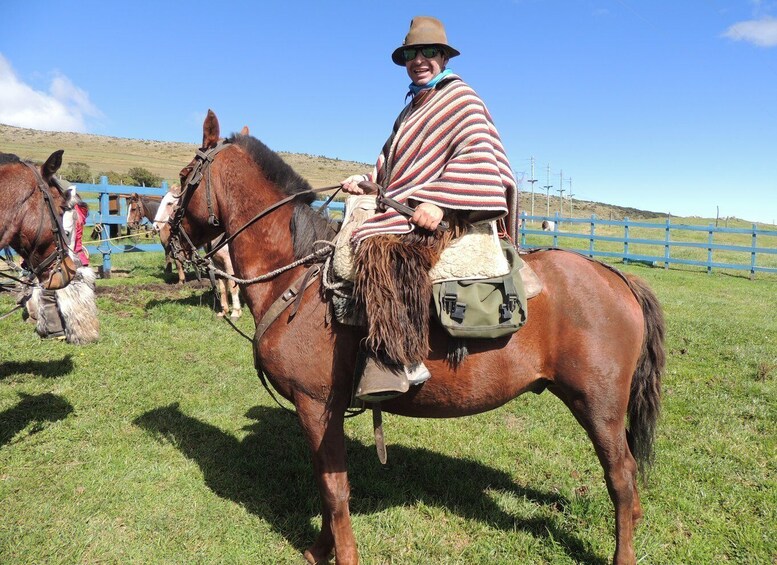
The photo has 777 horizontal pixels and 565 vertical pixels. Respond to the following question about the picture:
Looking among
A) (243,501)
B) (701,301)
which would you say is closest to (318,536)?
(243,501)

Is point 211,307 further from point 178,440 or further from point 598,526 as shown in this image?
point 598,526

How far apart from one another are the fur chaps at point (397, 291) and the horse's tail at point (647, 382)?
5.07 feet

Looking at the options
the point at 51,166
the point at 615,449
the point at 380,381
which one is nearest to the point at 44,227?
the point at 51,166

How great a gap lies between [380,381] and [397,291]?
0.50 meters

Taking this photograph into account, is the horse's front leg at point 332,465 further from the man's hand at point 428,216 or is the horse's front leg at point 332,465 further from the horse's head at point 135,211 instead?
the horse's head at point 135,211

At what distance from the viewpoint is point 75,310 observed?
13.4 feet

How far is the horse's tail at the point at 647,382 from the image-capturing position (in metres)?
3.20

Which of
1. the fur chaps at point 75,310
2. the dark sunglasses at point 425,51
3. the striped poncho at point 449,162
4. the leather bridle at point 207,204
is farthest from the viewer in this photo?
the fur chaps at point 75,310

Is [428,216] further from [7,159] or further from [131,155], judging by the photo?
[131,155]

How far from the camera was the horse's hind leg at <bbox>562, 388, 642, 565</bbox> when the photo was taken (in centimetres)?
288

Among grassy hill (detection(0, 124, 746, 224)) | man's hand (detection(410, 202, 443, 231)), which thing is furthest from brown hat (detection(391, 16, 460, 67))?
grassy hill (detection(0, 124, 746, 224))

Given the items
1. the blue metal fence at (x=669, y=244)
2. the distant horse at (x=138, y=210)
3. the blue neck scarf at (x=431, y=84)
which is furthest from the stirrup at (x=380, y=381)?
the distant horse at (x=138, y=210)

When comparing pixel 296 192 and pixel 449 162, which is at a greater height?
pixel 449 162

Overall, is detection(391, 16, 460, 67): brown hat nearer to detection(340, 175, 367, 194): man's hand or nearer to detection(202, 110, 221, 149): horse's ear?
detection(340, 175, 367, 194): man's hand
